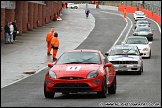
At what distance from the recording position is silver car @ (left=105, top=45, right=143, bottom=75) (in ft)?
83.1

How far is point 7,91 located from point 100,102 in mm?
5149

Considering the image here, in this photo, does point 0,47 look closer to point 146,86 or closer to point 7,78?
point 7,78

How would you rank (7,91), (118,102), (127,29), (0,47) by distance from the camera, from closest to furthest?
(118,102) < (7,91) < (0,47) < (127,29)

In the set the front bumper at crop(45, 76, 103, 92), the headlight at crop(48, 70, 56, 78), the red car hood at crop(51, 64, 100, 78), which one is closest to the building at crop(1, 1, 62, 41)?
the red car hood at crop(51, 64, 100, 78)

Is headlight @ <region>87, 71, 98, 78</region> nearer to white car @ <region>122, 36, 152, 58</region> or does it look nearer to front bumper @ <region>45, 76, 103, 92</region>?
front bumper @ <region>45, 76, 103, 92</region>

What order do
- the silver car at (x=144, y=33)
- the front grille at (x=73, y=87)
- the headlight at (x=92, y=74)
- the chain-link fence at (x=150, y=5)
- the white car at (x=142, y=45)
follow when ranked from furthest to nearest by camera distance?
the chain-link fence at (x=150, y=5), the silver car at (x=144, y=33), the white car at (x=142, y=45), the headlight at (x=92, y=74), the front grille at (x=73, y=87)

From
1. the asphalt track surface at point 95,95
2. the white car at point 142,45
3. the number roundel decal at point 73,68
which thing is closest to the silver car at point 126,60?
the asphalt track surface at point 95,95

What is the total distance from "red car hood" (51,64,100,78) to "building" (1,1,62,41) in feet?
89.5

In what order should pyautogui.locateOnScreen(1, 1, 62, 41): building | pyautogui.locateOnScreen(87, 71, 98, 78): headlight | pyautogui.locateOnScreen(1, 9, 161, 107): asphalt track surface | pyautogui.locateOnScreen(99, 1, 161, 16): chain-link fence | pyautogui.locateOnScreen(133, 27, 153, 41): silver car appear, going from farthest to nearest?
pyautogui.locateOnScreen(99, 1, 161, 16): chain-link fence → pyautogui.locateOnScreen(133, 27, 153, 41): silver car → pyautogui.locateOnScreen(1, 1, 62, 41): building → pyautogui.locateOnScreen(87, 71, 98, 78): headlight → pyautogui.locateOnScreen(1, 9, 161, 107): asphalt track surface

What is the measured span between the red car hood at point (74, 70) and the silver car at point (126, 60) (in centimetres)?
987

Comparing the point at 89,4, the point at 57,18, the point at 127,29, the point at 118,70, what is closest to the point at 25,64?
the point at 118,70

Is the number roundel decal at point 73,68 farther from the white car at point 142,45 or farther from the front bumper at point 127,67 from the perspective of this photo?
the white car at point 142,45

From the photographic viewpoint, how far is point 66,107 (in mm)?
12680

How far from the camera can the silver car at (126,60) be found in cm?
2534
